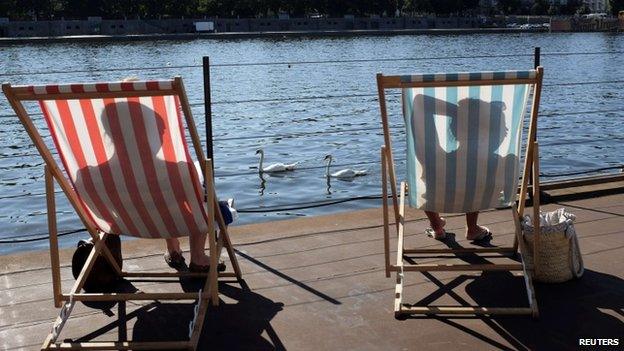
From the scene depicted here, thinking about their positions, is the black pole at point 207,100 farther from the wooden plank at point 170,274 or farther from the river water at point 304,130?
the wooden plank at point 170,274

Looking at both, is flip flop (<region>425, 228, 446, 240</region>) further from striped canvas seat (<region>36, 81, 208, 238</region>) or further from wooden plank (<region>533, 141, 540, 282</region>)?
striped canvas seat (<region>36, 81, 208, 238</region>)

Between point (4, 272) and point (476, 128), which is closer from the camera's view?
point (476, 128)

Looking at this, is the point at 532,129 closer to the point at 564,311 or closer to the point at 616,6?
the point at 564,311

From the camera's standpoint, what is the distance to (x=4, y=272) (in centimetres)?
418

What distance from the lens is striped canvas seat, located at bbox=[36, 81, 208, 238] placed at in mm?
3342

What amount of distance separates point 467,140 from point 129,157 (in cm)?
144

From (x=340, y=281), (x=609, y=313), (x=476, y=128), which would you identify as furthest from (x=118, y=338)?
(x=609, y=313)

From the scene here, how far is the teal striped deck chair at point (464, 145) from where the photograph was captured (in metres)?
3.52

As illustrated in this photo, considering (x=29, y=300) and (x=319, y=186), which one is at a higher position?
(x=29, y=300)

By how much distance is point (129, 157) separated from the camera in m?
3.41

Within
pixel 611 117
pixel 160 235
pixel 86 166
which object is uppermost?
pixel 86 166

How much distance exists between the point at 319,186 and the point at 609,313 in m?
9.34

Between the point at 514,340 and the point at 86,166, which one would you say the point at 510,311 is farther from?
the point at 86,166

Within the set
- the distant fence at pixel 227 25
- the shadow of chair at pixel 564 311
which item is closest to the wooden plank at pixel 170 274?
the shadow of chair at pixel 564 311
